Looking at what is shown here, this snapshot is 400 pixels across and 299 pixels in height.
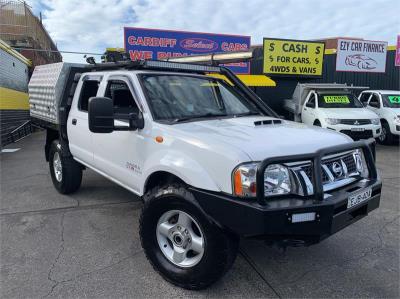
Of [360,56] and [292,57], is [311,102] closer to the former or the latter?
[292,57]

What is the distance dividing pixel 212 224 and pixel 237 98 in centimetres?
209

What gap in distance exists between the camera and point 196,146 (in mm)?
2752

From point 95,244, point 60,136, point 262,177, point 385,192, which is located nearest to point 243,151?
point 262,177

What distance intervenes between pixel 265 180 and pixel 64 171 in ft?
12.4

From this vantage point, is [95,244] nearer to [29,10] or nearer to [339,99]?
[339,99]

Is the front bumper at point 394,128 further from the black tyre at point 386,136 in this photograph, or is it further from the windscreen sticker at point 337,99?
Answer: the windscreen sticker at point 337,99

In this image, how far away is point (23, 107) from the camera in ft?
46.9

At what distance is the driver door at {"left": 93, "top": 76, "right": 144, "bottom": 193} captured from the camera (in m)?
3.53

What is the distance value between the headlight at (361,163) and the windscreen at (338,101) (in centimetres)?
839

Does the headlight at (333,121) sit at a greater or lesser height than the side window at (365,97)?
lesser

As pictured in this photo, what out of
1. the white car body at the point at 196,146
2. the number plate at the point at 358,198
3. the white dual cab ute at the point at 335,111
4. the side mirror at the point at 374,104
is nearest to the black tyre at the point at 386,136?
the side mirror at the point at 374,104

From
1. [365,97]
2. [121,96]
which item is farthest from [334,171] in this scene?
[365,97]

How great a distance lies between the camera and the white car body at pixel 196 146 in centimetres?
256

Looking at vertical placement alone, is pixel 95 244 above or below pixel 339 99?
below
